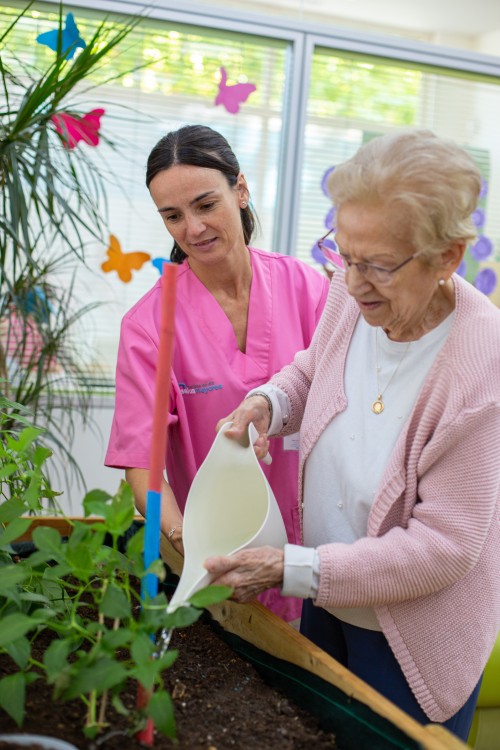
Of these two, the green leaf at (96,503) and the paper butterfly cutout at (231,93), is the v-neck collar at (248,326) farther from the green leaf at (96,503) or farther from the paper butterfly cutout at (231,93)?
the paper butterfly cutout at (231,93)

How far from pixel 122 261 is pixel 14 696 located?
2.95m

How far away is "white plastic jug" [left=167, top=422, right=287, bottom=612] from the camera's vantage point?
128 centimetres

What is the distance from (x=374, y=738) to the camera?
96 centimetres

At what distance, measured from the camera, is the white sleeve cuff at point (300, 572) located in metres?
1.11

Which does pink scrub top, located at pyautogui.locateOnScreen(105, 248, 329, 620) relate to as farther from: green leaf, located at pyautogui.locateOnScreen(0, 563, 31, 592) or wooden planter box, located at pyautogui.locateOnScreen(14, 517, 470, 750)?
green leaf, located at pyautogui.locateOnScreen(0, 563, 31, 592)

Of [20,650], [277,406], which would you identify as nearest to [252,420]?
[277,406]

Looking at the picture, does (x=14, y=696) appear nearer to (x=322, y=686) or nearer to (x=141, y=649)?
(x=141, y=649)

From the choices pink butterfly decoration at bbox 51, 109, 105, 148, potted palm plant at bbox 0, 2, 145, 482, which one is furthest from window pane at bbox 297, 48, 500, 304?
pink butterfly decoration at bbox 51, 109, 105, 148

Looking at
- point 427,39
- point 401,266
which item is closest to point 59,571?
point 401,266

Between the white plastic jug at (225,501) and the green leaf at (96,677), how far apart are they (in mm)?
375

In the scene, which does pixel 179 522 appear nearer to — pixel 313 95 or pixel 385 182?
pixel 385 182

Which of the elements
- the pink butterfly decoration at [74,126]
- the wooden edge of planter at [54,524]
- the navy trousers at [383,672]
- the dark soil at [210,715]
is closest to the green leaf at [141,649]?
the dark soil at [210,715]

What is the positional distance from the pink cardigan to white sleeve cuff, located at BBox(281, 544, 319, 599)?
0.01 metres

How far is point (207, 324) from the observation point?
171cm
